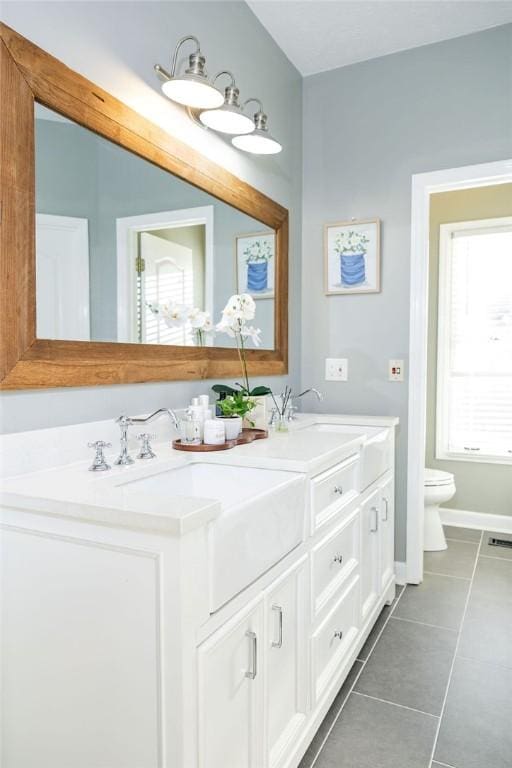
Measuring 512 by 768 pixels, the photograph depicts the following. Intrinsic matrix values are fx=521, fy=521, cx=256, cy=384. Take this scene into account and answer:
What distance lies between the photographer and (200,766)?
3.10 ft

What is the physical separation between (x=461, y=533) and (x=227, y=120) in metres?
2.88

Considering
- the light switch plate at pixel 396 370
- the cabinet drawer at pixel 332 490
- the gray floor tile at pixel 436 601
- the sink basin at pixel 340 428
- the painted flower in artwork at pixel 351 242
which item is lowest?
the gray floor tile at pixel 436 601

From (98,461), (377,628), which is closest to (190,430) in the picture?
(98,461)

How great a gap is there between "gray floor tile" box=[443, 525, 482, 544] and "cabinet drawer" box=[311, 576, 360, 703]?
1.71 m

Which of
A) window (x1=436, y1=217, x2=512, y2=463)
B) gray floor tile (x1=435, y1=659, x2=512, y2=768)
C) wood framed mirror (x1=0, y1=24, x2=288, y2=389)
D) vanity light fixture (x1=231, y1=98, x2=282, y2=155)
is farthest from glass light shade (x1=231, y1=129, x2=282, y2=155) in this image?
gray floor tile (x1=435, y1=659, x2=512, y2=768)

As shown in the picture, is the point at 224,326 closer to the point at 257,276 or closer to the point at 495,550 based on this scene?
the point at 257,276

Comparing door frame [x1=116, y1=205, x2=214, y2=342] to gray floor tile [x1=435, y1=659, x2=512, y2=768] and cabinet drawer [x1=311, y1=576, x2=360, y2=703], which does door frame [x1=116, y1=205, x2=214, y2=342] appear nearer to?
cabinet drawer [x1=311, y1=576, x2=360, y2=703]

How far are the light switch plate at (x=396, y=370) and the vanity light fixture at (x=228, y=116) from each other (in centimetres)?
136

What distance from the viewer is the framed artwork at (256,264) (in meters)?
2.23

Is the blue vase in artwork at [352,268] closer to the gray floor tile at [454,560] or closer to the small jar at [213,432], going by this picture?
the small jar at [213,432]

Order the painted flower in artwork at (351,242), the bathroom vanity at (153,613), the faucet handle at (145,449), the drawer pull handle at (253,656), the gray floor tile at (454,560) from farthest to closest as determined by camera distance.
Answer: the gray floor tile at (454,560) → the painted flower in artwork at (351,242) → the faucet handle at (145,449) → the drawer pull handle at (253,656) → the bathroom vanity at (153,613)

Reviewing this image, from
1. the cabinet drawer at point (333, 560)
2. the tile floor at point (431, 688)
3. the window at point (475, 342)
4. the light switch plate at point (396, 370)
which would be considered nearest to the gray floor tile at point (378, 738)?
the tile floor at point (431, 688)

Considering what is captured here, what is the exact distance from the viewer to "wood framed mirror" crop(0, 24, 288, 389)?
3.96ft

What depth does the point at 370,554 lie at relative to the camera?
210 cm
